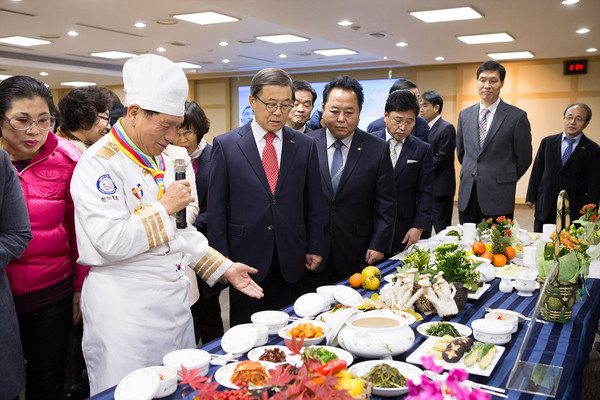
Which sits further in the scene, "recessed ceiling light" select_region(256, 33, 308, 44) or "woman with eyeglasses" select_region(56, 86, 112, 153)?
Result: "recessed ceiling light" select_region(256, 33, 308, 44)

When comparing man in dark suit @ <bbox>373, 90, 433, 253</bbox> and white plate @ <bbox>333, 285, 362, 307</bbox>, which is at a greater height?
man in dark suit @ <bbox>373, 90, 433, 253</bbox>

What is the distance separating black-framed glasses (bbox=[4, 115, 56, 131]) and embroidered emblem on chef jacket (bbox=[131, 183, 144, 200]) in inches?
21.7

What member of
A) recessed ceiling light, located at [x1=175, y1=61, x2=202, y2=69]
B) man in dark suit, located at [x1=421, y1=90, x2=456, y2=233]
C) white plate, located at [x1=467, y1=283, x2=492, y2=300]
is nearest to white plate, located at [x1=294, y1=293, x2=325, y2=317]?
white plate, located at [x1=467, y1=283, x2=492, y2=300]

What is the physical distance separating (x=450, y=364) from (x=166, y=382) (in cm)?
77

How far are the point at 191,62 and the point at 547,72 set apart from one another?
782cm

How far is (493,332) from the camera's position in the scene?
1706 millimetres

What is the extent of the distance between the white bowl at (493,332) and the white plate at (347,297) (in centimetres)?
47

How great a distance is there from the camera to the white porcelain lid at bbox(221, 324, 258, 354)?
64.1 inches

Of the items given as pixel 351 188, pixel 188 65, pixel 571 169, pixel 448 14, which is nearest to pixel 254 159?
pixel 351 188

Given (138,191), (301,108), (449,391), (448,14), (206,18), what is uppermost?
(206,18)

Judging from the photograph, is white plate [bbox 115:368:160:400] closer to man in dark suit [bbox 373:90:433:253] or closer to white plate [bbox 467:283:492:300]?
white plate [bbox 467:283:492:300]

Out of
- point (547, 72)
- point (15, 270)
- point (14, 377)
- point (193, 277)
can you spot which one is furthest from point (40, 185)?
point (547, 72)

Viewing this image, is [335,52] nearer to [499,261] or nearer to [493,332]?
[499,261]

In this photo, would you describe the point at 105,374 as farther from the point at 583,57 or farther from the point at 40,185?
the point at 583,57
